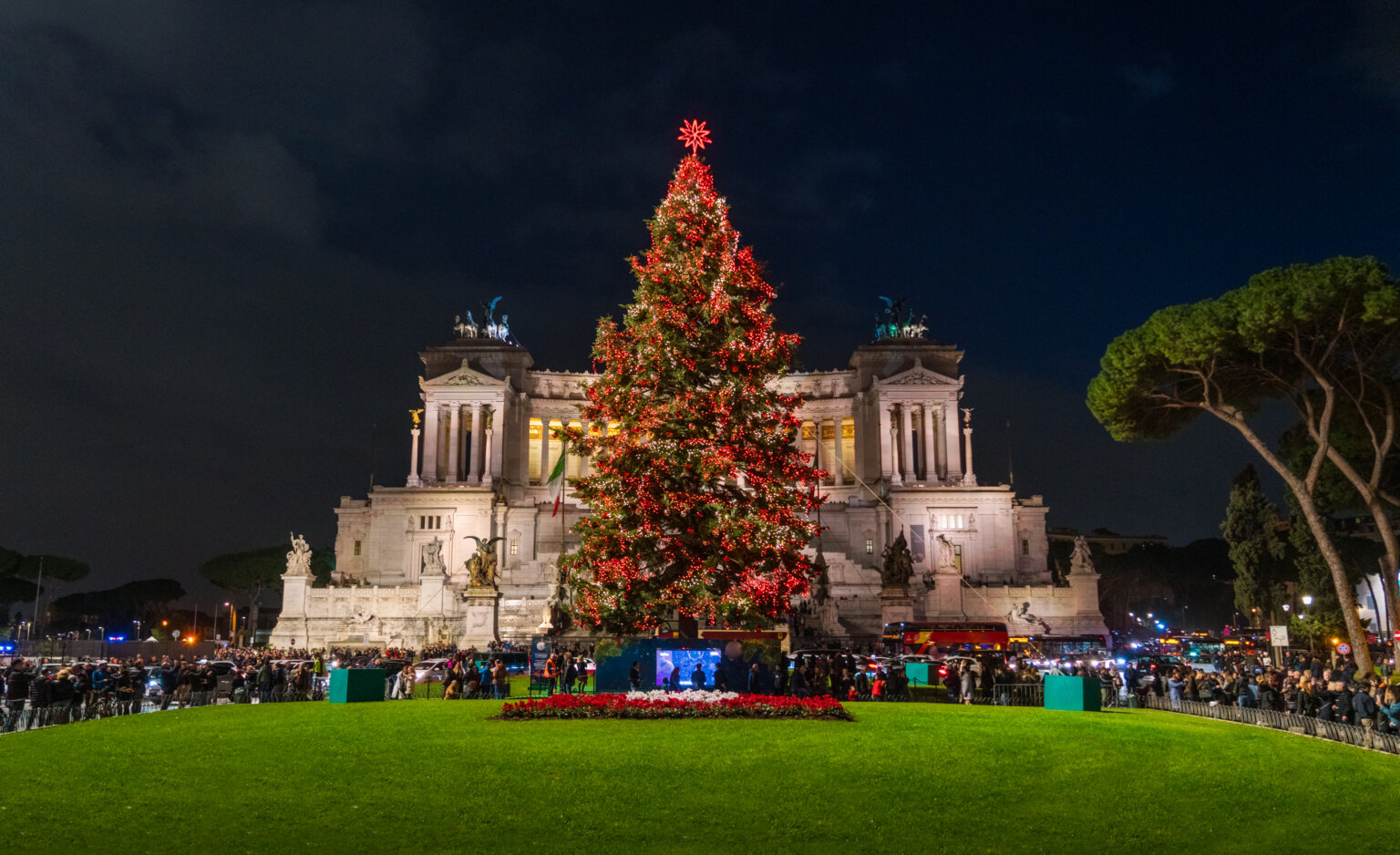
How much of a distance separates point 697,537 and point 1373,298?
2224 cm

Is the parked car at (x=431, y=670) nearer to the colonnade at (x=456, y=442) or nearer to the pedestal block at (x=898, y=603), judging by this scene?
the pedestal block at (x=898, y=603)

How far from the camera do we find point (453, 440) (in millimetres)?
86812

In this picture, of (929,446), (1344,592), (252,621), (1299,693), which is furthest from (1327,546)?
(252,621)

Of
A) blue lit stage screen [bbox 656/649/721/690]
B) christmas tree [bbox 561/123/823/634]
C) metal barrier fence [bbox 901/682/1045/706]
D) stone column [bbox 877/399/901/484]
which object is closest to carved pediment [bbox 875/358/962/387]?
stone column [bbox 877/399/901/484]

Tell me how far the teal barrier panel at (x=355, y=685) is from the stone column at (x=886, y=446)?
61.6 metres

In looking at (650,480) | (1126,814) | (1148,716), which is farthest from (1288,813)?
(650,480)

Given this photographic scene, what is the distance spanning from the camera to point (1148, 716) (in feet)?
79.8

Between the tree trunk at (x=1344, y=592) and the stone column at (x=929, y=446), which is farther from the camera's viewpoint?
the stone column at (x=929, y=446)

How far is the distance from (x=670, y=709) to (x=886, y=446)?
2624 inches

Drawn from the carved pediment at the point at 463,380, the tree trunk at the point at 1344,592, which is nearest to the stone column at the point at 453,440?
the carved pediment at the point at 463,380

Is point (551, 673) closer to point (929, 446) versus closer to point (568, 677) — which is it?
point (568, 677)

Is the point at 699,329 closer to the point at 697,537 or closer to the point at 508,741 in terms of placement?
the point at 697,537

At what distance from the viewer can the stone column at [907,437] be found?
85875 millimetres

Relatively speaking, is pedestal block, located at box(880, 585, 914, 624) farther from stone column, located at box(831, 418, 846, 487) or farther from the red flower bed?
stone column, located at box(831, 418, 846, 487)
